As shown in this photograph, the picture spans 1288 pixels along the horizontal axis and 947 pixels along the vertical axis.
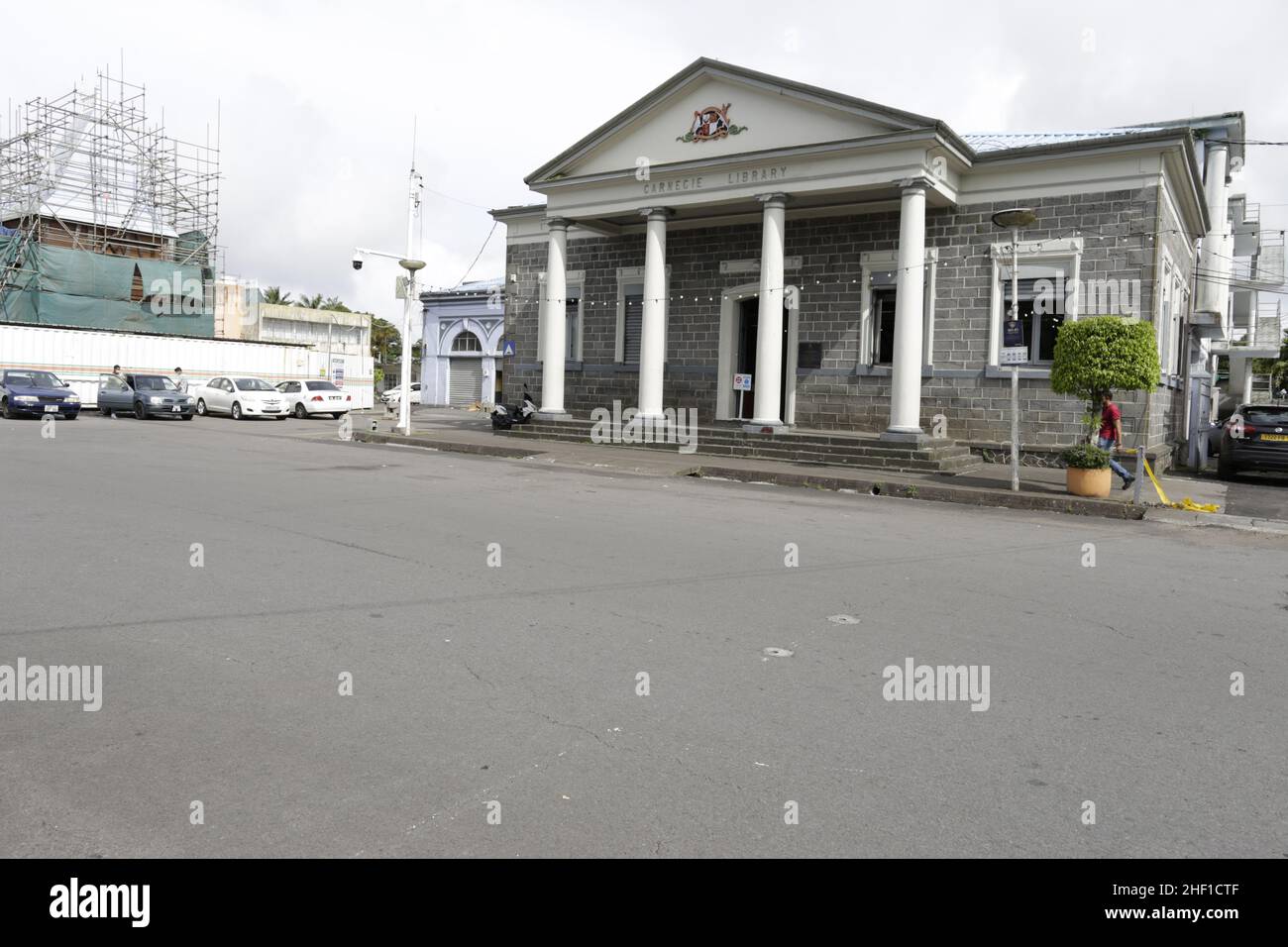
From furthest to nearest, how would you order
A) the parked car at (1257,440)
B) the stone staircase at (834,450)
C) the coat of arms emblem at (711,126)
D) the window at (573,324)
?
the window at (573,324) < the coat of arms emblem at (711,126) < the stone staircase at (834,450) < the parked car at (1257,440)

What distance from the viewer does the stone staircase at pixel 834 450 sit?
60.1 feet

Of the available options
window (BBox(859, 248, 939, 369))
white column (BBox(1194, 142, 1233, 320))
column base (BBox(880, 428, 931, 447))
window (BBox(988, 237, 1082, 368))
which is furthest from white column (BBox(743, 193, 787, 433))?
white column (BBox(1194, 142, 1233, 320))

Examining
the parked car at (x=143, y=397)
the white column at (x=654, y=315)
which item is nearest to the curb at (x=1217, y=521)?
the white column at (x=654, y=315)

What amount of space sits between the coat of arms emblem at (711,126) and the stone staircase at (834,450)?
6756mm

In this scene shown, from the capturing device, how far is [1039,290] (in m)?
20.0

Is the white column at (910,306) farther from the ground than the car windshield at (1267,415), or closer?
farther from the ground

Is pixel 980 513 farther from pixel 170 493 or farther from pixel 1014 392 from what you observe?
pixel 170 493

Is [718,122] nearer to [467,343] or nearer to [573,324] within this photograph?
[573,324]

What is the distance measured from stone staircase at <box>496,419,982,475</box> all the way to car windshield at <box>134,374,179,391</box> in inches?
685

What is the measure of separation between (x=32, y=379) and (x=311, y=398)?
8367 millimetres

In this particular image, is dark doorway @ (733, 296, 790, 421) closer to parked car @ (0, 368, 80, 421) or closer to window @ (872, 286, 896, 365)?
window @ (872, 286, 896, 365)

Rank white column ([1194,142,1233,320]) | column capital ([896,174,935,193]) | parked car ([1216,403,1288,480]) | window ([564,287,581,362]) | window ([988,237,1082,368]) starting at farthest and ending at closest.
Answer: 1. white column ([1194,142,1233,320])
2. window ([564,287,581,362])
3. window ([988,237,1082,368])
4. column capital ([896,174,935,193])
5. parked car ([1216,403,1288,480])

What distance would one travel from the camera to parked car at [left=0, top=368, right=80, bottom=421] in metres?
27.6

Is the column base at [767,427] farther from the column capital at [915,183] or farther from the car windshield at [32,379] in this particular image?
the car windshield at [32,379]
